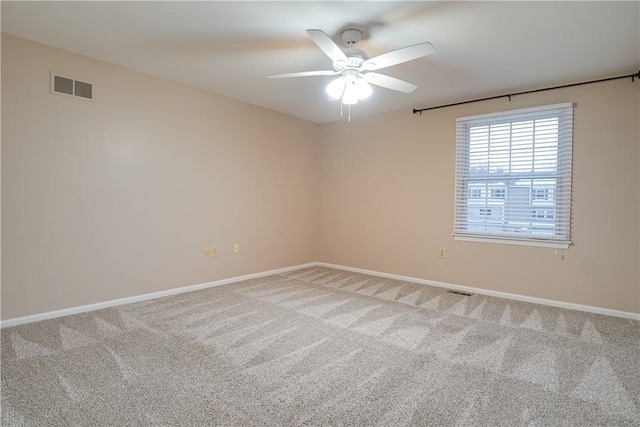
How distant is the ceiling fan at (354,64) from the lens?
2.13 meters

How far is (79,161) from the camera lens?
308cm

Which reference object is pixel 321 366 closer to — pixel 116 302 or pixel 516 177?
pixel 116 302

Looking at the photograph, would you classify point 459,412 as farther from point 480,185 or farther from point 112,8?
point 112,8

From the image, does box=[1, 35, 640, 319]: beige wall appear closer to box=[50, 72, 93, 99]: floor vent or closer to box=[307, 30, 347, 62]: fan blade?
box=[50, 72, 93, 99]: floor vent

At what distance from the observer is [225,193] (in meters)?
4.26

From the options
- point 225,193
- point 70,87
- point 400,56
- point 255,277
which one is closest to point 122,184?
point 70,87

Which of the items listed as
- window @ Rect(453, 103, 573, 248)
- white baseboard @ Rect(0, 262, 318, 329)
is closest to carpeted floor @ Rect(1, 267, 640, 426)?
white baseboard @ Rect(0, 262, 318, 329)

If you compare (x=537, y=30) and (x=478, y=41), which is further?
(x=478, y=41)

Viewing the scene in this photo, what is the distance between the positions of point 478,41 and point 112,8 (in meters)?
2.77

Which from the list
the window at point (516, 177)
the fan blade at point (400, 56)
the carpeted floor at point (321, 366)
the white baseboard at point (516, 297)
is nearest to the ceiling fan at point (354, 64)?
the fan blade at point (400, 56)

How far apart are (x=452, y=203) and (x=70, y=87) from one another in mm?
4295

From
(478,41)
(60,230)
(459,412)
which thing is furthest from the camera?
(60,230)

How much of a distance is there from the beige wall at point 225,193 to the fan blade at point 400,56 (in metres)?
2.17

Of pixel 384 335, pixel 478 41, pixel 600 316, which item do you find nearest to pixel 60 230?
pixel 384 335
